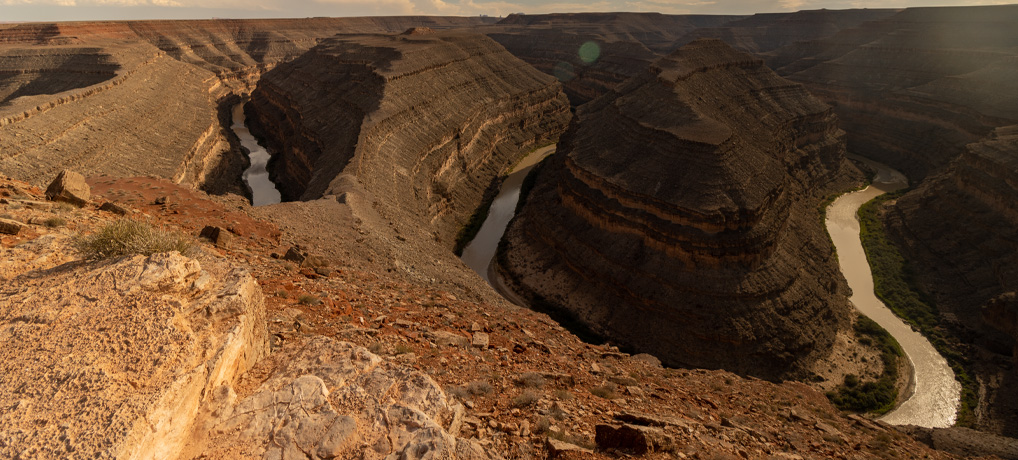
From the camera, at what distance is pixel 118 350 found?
8680 mm

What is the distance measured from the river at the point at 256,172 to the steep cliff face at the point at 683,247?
28851mm

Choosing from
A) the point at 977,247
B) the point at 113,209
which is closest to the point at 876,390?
the point at 977,247

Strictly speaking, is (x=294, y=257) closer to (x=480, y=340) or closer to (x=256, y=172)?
(x=480, y=340)

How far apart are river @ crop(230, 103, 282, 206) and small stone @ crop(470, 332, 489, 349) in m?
40.0

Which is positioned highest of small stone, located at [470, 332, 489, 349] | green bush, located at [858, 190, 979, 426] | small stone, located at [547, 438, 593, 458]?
small stone, located at [547, 438, 593, 458]

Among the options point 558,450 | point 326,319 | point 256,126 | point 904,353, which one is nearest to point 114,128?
point 256,126

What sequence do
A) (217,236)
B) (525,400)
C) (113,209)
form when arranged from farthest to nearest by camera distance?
(217,236) < (113,209) < (525,400)

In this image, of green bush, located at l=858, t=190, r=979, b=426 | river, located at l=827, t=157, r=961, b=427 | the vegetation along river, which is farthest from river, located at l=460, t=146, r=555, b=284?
green bush, located at l=858, t=190, r=979, b=426

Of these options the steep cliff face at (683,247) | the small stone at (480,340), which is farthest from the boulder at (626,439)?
the steep cliff face at (683,247)

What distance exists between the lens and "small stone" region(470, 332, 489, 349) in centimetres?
1609

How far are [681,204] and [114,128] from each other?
56.6 meters

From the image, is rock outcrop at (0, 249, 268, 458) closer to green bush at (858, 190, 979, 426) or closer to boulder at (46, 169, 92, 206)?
boulder at (46, 169, 92, 206)

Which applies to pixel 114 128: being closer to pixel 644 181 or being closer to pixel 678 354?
pixel 644 181

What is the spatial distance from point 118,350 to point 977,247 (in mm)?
57952
